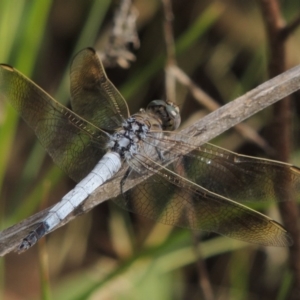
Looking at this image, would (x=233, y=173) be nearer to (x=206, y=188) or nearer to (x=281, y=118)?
(x=206, y=188)

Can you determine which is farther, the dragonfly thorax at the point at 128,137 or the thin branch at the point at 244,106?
the dragonfly thorax at the point at 128,137

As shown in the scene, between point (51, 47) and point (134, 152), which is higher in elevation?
point (51, 47)

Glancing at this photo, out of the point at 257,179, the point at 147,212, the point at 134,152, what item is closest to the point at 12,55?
the point at 134,152

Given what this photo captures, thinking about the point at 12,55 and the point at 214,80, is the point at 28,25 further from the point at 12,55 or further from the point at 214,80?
the point at 214,80

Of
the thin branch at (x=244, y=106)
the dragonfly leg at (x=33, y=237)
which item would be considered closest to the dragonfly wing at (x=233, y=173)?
the thin branch at (x=244, y=106)

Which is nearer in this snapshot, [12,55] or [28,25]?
[28,25]

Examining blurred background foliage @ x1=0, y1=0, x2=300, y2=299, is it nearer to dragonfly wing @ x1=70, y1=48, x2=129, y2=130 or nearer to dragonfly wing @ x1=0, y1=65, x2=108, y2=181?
dragonfly wing @ x1=70, y1=48, x2=129, y2=130

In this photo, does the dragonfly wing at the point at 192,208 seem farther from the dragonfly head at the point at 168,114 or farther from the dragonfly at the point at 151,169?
the dragonfly head at the point at 168,114

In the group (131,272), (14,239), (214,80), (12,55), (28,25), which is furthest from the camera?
(214,80)
